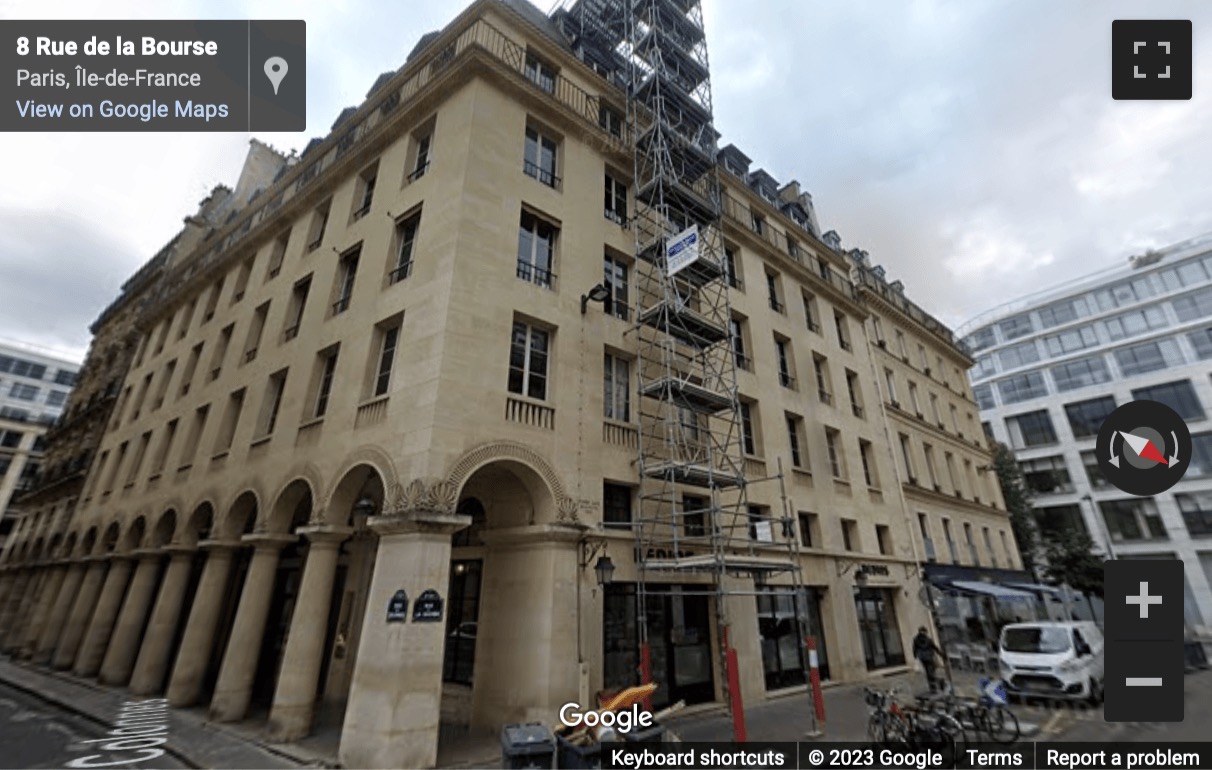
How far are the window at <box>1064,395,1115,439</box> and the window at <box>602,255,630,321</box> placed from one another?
174 feet

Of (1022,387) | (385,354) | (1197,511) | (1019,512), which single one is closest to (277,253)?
(385,354)

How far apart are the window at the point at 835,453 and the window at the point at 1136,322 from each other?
46479 mm

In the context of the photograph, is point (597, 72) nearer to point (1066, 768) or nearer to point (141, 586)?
point (1066, 768)

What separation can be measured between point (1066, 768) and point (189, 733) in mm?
17056

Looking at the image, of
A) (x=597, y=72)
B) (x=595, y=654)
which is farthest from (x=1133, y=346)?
(x=595, y=654)

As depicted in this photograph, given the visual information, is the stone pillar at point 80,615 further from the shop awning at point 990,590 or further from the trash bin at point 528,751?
the shop awning at point 990,590

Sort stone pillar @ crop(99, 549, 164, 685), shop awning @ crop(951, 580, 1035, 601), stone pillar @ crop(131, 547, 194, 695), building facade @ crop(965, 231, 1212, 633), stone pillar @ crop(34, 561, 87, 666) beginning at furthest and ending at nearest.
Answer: building facade @ crop(965, 231, 1212, 633) → stone pillar @ crop(34, 561, 87, 666) → shop awning @ crop(951, 580, 1035, 601) → stone pillar @ crop(99, 549, 164, 685) → stone pillar @ crop(131, 547, 194, 695)

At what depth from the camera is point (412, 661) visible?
9.26 meters

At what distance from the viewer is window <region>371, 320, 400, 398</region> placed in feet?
42.8

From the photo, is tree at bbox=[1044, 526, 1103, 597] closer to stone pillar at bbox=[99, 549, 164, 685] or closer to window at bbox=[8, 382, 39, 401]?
stone pillar at bbox=[99, 549, 164, 685]

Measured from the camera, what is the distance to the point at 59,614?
2239 centimetres

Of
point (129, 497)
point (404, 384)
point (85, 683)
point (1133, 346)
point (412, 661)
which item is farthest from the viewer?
point (1133, 346)

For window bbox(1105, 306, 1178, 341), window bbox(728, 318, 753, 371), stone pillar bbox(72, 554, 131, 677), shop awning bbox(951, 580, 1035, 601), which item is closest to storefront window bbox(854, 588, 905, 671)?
shop awning bbox(951, 580, 1035, 601)

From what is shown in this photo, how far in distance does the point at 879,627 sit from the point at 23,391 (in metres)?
89.9
